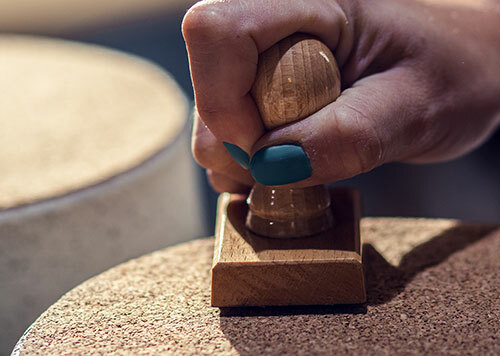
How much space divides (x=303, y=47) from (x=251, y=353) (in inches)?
10.0

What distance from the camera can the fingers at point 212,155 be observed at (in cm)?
65

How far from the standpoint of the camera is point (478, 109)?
0.71 meters

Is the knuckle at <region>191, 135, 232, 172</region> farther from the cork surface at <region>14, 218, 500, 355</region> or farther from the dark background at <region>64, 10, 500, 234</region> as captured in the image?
the dark background at <region>64, 10, 500, 234</region>

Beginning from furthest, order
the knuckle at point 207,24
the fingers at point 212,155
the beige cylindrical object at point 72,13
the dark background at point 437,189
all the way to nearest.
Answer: the beige cylindrical object at point 72,13 < the dark background at point 437,189 < the fingers at point 212,155 < the knuckle at point 207,24

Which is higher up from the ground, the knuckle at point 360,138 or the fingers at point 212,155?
the knuckle at point 360,138

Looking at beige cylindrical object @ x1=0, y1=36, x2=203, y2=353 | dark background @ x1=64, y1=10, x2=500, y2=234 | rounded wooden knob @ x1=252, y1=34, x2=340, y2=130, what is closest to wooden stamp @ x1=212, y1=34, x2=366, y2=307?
rounded wooden knob @ x1=252, y1=34, x2=340, y2=130

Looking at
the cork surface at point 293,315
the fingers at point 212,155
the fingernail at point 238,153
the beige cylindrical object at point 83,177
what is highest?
the fingernail at point 238,153

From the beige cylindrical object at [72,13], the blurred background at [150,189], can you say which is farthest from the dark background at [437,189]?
the beige cylindrical object at [72,13]

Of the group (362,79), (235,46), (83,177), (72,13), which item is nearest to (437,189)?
(83,177)

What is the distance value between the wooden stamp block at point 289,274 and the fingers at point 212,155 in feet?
0.31

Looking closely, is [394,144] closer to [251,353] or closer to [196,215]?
[251,353]

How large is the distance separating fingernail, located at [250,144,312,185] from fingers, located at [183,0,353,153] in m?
0.03

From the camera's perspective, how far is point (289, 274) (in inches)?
22.6

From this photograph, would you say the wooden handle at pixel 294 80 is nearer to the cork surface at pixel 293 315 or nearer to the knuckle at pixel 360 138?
the knuckle at pixel 360 138
